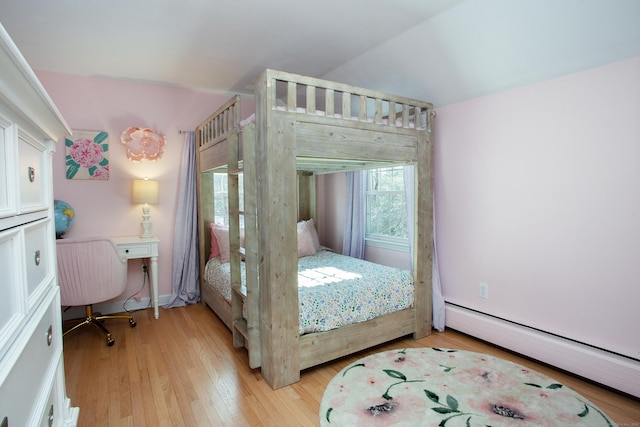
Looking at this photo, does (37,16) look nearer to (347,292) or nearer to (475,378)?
(347,292)

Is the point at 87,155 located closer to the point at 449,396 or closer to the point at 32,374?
the point at 32,374

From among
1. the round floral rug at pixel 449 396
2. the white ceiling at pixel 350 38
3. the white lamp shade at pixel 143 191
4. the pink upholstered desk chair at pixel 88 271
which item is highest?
the white ceiling at pixel 350 38

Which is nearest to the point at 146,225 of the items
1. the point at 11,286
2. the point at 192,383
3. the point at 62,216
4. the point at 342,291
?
the point at 62,216

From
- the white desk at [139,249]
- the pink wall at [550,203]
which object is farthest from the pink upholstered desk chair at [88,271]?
the pink wall at [550,203]

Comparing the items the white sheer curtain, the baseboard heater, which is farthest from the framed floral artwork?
the baseboard heater

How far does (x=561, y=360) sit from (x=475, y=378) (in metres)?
0.62

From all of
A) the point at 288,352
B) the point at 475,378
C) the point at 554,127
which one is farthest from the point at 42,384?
the point at 554,127

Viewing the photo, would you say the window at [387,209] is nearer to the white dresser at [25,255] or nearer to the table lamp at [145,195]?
the table lamp at [145,195]

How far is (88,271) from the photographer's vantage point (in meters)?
2.67

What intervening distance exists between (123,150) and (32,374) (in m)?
2.99

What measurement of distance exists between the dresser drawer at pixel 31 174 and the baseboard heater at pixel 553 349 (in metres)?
2.88

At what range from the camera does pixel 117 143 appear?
3.43 metres

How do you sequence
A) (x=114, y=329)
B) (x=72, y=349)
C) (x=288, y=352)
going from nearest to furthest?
(x=288, y=352) < (x=72, y=349) < (x=114, y=329)

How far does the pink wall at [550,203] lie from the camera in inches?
78.7
